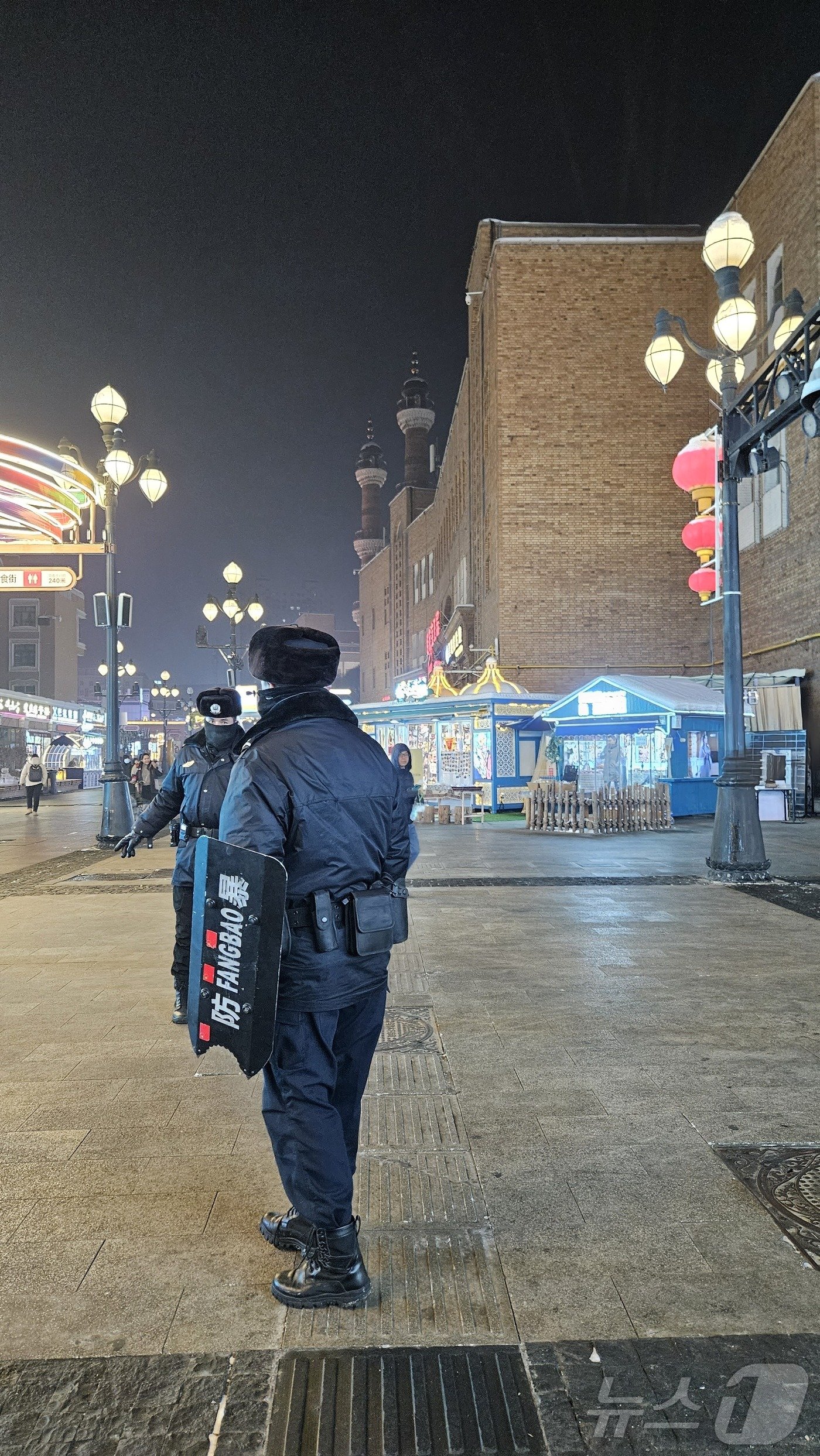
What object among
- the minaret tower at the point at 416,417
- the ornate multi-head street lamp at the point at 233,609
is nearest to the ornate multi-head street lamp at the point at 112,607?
the ornate multi-head street lamp at the point at 233,609

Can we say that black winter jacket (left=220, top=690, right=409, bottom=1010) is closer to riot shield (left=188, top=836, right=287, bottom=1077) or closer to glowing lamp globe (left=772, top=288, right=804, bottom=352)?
riot shield (left=188, top=836, right=287, bottom=1077)

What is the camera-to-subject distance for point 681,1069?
4.54 meters

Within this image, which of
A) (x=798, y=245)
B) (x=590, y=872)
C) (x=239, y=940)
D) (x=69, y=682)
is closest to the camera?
(x=239, y=940)

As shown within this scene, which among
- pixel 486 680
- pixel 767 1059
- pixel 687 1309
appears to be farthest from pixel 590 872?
pixel 486 680

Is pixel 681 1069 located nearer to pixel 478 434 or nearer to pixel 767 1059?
pixel 767 1059

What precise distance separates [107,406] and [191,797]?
11.8m

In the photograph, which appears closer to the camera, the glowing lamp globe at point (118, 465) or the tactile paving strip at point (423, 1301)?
the tactile paving strip at point (423, 1301)

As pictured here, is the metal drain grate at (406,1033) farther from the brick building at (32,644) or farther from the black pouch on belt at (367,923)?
the brick building at (32,644)

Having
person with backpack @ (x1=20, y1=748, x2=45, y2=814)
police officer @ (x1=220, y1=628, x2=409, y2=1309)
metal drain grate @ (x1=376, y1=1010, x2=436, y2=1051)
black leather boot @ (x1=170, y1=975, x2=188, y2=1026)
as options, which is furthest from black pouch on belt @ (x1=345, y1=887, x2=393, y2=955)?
person with backpack @ (x1=20, y1=748, x2=45, y2=814)

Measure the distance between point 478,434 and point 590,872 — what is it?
24253 mm

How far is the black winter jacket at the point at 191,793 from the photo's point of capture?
16.8 feet

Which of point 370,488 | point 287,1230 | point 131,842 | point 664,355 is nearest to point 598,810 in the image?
point 664,355

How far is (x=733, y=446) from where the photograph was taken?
1112 cm

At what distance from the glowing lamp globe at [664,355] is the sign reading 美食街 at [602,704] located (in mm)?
9428
